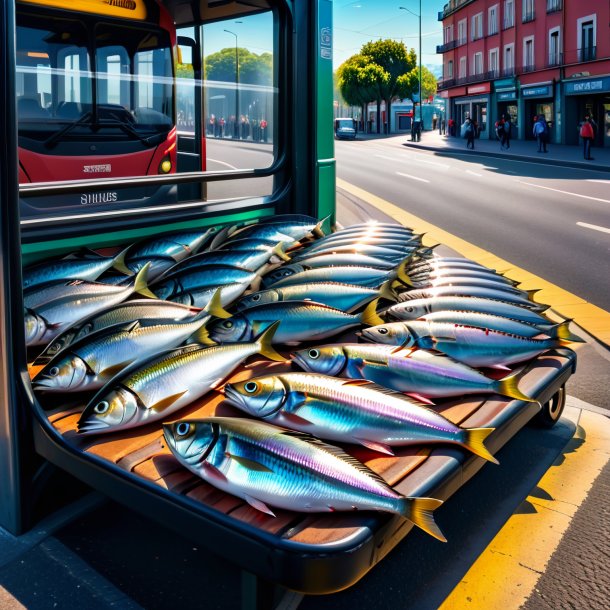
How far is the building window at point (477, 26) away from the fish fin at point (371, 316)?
2535 inches

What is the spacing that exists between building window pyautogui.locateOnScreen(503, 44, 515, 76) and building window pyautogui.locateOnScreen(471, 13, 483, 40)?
20.0 feet

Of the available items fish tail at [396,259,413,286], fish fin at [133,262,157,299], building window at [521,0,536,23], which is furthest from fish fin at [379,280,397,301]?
building window at [521,0,536,23]

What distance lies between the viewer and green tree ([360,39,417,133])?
92250 millimetres

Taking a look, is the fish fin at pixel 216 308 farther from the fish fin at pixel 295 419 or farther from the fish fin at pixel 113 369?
the fish fin at pixel 295 419

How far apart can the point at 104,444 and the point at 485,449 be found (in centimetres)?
137

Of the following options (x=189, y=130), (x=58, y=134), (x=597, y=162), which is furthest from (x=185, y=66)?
(x=597, y=162)

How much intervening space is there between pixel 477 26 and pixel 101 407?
66633mm

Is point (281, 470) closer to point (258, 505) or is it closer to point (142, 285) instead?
point (258, 505)

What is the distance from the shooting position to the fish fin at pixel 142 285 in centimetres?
399

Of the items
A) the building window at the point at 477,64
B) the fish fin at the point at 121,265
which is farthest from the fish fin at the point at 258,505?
the building window at the point at 477,64

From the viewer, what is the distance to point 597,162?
31562 mm

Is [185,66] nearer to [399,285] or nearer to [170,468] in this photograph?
[399,285]

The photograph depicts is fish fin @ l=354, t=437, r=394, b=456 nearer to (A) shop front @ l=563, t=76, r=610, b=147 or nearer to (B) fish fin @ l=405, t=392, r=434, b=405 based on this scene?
(B) fish fin @ l=405, t=392, r=434, b=405

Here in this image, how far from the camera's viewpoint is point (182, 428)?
2541 mm
